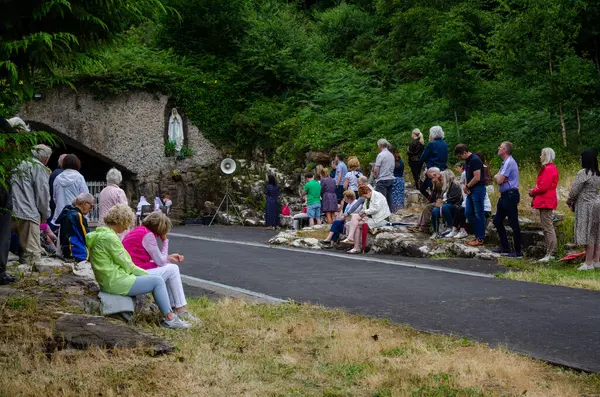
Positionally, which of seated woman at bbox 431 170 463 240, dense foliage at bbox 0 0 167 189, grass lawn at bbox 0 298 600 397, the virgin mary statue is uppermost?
the virgin mary statue

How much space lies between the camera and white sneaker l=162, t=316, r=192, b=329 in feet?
26.6

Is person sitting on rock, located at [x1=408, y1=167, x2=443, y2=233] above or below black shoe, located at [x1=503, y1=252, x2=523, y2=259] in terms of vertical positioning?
above

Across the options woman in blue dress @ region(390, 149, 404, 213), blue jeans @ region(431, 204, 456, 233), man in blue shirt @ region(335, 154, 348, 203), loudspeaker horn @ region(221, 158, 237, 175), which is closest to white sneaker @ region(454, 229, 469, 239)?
blue jeans @ region(431, 204, 456, 233)

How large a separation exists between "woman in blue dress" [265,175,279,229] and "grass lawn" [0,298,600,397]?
60.1 ft

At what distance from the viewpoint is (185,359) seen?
6.81m

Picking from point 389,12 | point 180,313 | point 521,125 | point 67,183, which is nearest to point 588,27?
point 521,125

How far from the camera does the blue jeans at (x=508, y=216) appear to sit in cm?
1427

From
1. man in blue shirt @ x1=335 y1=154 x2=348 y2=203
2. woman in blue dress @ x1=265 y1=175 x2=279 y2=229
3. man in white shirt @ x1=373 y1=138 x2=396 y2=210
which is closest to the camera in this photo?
man in white shirt @ x1=373 y1=138 x2=396 y2=210

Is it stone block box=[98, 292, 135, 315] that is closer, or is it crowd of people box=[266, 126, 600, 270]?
stone block box=[98, 292, 135, 315]

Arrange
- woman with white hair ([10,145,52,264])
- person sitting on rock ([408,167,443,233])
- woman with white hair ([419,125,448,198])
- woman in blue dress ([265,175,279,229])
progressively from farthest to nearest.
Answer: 1. woman in blue dress ([265,175,279,229])
2. woman with white hair ([419,125,448,198])
3. person sitting on rock ([408,167,443,233])
4. woman with white hair ([10,145,52,264])

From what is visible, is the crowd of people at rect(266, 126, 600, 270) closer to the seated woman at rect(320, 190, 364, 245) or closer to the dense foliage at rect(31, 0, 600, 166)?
the seated woman at rect(320, 190, 364, 245)

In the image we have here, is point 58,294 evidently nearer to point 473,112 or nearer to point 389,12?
point 473,112

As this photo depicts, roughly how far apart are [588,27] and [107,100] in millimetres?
18616

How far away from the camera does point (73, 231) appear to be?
11711 millimetres
